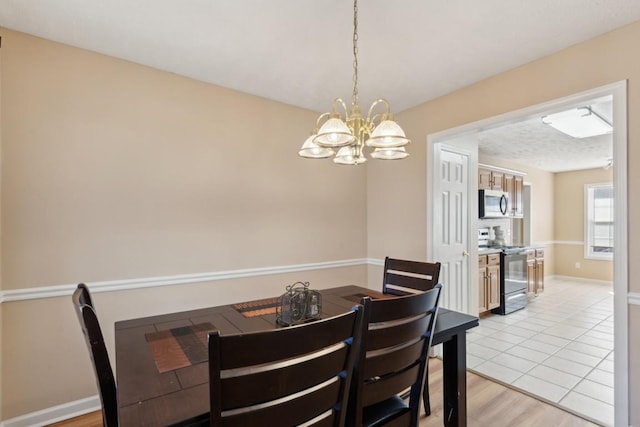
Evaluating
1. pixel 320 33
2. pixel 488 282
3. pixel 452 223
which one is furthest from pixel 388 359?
pixel 488 282

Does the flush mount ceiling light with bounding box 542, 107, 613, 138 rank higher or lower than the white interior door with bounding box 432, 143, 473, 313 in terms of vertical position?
higher

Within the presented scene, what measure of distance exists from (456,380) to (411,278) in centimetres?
69

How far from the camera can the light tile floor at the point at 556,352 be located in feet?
7.83

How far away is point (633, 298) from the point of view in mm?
1863

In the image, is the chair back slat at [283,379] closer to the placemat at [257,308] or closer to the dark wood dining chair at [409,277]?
the placemat at [257,308]

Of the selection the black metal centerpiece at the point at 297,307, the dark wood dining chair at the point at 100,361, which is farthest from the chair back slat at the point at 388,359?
the dark wood dining chair at the point at 100,361

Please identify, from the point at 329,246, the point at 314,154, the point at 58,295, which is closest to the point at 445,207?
the point at 329,246

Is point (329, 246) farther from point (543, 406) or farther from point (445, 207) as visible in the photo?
point (543, 406)

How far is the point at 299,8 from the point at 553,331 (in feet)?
14.7

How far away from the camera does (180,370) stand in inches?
45.3

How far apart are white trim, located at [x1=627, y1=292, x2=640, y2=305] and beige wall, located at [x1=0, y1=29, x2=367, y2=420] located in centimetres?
254

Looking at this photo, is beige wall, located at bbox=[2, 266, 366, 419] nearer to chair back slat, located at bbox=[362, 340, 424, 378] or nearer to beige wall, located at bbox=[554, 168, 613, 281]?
Result: chair back slat, located at bbox=[362, 340, 424, 378]

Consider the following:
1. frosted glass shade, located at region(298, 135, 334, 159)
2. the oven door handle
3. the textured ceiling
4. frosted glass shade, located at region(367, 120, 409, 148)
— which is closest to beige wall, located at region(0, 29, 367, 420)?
frosted glass shade, located at region(298, 135, 334, 159)

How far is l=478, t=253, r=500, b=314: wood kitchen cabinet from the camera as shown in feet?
13.3
